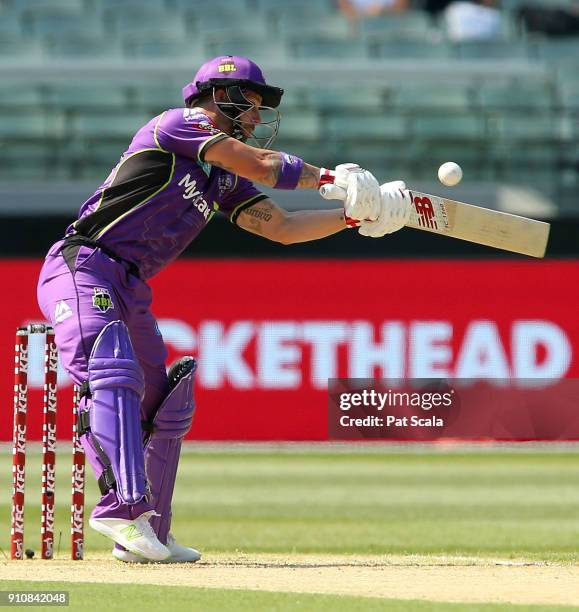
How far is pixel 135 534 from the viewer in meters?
4.68

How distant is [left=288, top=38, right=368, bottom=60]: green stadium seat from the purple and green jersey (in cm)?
918

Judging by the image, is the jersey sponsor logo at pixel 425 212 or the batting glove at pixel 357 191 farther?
the jersey sponsor logo at pixel 425 212

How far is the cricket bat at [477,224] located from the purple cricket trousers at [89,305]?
1.05m

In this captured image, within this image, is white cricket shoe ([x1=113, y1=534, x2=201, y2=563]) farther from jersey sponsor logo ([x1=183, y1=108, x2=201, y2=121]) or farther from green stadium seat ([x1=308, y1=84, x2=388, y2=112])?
green stadium seat ([x1=308, y1=84, x2=388, y2=112])

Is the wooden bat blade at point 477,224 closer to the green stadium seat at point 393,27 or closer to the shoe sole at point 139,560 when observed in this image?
the shoe sole at point 139,560

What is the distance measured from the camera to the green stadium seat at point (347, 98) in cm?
1265

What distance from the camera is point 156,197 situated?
4.74 m

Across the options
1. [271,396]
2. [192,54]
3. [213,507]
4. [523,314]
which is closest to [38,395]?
[271,396]

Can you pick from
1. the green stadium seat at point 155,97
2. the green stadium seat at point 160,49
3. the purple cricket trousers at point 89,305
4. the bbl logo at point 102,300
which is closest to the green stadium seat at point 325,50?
the green stadium seat at point 160,49

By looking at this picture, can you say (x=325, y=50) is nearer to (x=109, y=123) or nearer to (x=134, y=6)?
(x=134, y=6)

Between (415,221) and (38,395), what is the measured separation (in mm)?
5512

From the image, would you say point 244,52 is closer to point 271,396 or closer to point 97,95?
point 97,95

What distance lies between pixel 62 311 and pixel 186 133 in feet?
2.45

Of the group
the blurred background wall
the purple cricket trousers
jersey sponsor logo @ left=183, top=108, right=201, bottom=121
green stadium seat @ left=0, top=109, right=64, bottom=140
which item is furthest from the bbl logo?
green stadium seat @ left=0, top=109, right=64, bottom=140
